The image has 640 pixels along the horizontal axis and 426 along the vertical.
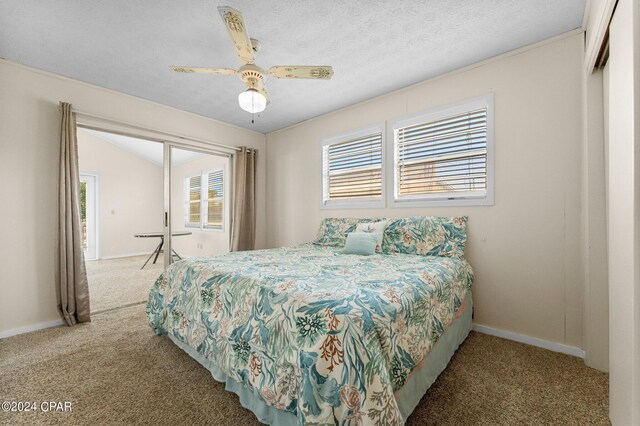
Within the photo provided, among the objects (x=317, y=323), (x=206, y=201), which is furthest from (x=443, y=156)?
(x=206, y=201)

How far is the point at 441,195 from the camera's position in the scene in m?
2.80

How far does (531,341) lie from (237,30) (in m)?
3.24

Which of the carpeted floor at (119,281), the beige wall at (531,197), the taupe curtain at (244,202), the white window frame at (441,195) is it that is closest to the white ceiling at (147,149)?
the taupe curtain at (244,202)

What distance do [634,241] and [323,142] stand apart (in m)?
3.30

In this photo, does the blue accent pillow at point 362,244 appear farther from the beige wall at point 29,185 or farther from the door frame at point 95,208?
the door frame at point 95,208

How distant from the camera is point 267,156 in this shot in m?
4.71

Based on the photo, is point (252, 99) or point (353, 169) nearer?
point (252, 99)

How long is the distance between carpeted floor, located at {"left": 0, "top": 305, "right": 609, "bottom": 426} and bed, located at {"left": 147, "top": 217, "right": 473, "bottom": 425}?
0.11 metres

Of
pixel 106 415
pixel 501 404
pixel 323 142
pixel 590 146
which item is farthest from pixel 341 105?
pixel 106 415

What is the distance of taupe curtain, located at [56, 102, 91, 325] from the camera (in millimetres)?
2615

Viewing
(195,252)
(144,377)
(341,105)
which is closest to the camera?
(144,377)

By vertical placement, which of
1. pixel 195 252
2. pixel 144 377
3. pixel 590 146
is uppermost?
pixel 590 146

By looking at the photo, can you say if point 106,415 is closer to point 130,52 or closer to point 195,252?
point 130,52

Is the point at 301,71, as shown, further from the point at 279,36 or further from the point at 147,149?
the point at 147,149
